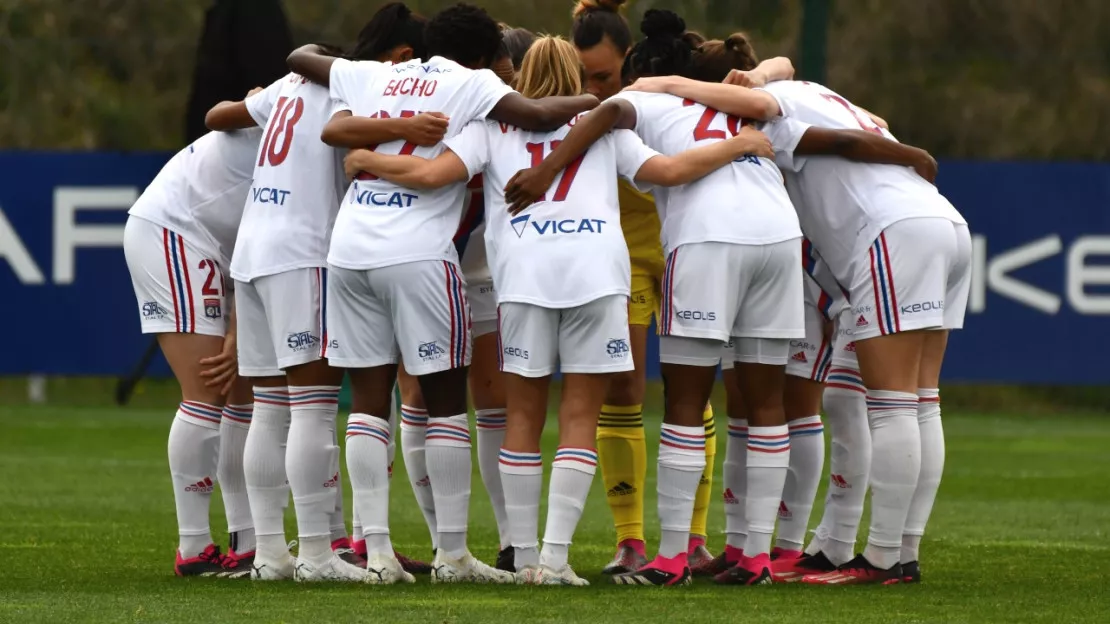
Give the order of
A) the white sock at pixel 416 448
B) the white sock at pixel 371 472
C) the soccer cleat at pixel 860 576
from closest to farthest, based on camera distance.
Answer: the white sock at pixel 371 472 → the soccer cleat at pixel 860 576 → the white sock at pixel 416 448

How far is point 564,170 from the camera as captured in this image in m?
5.67

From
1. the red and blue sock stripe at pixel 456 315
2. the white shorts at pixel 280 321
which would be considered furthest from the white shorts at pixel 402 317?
the white shorts at pixel 280 321

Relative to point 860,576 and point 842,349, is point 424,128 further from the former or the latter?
point 860,576

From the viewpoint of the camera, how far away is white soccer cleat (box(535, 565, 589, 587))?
18.2 feet

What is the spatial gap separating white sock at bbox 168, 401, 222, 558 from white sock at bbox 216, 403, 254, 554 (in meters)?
0.08

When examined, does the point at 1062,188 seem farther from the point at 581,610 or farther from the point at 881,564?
the point at 581,610

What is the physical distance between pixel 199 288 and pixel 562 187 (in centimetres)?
126

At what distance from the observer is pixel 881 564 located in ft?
19.3

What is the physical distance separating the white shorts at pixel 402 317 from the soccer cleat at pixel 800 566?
1.28m

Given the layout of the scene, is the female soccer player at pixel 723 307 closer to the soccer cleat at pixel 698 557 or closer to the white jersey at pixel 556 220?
the white jersey at pixel 556 220

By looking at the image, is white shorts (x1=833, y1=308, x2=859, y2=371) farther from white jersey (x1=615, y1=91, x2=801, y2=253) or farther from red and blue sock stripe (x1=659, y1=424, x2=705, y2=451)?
red and blue sock stripe (x1=659, y1=424, x2=705, y2=451)

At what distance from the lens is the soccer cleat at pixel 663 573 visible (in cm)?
566

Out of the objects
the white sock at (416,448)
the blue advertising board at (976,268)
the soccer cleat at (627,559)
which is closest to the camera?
the soccer cleat at (627,559)

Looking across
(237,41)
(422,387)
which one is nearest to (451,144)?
(422,387)
